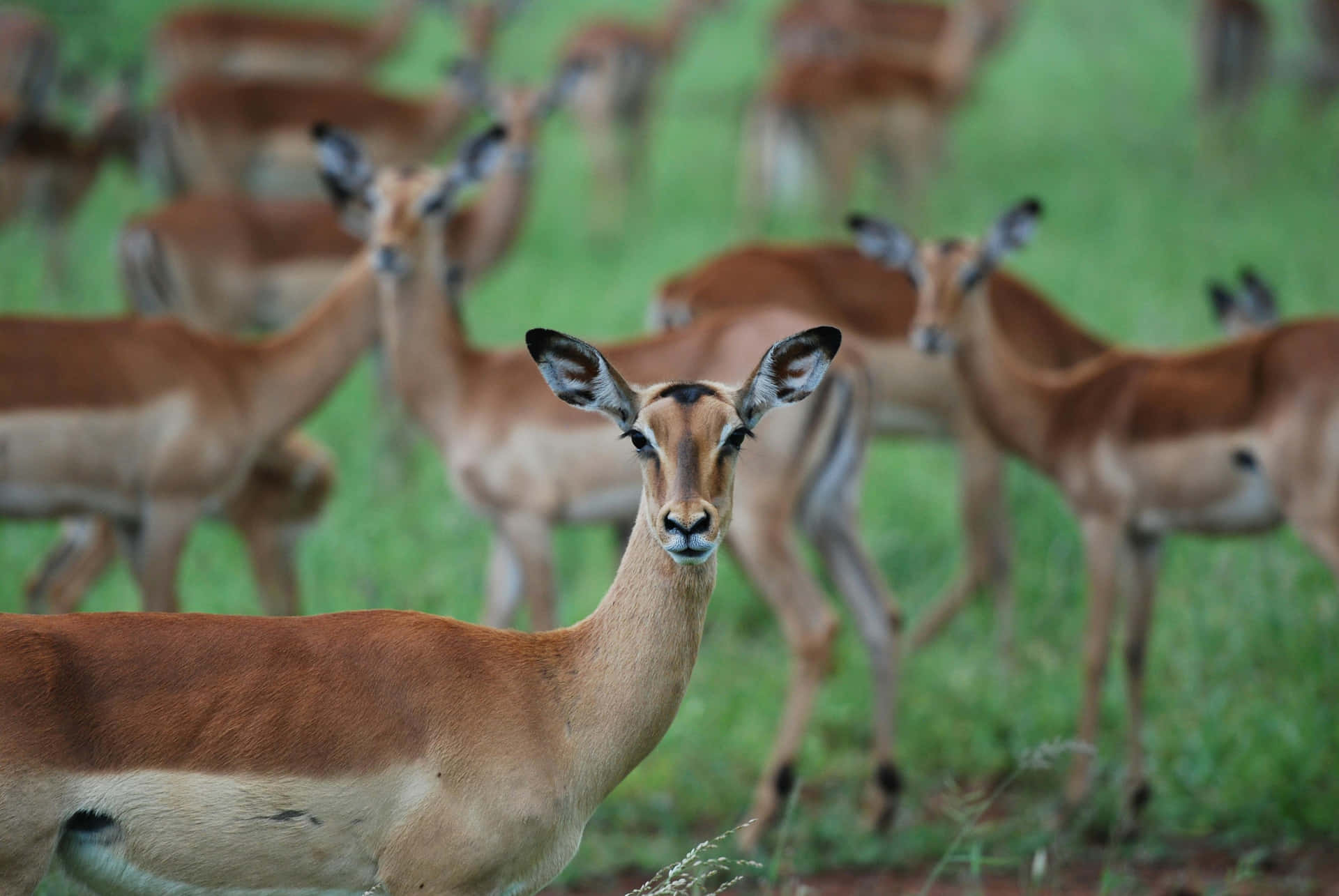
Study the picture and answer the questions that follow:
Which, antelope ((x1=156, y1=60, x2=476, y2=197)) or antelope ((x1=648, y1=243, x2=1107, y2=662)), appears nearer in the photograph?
antelope ((x1=648, y1=243, x2=1107, y2=662))

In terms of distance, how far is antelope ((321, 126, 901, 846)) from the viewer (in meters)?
4.85

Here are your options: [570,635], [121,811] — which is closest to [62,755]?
[121,811]

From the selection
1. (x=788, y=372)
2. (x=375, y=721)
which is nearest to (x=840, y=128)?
(x=788, y=372)

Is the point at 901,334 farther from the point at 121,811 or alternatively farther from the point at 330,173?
the point at 121,811

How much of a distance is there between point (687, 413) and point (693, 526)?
27 cm

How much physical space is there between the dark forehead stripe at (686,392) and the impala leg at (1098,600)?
2497 mm

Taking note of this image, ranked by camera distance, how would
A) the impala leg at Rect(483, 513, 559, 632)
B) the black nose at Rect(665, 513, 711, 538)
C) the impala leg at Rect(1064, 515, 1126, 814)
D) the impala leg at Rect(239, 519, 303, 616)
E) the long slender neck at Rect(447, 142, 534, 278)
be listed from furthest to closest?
the long slender neck at Rect(447, 142, 534, 278), the impala leg at Rect(239, 519, 303, 616), the impala leg at Rect(483, 513, 559, 632), the impala leg at Rect(1064, 515, 1126, 814), the black nose at Rect(665, 513, 711, 538)

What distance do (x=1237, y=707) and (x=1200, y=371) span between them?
1085 mm

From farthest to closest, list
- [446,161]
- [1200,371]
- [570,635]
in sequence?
[446,161] < [1200,371] < [570,635]

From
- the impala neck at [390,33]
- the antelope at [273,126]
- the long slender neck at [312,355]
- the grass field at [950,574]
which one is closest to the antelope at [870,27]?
the grass field at [950,574]

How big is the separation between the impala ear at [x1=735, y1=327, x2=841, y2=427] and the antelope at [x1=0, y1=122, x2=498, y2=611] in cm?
266

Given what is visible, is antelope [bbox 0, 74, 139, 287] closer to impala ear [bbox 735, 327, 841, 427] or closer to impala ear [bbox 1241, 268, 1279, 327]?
impala ear [bbox 1241, 268, 1279, 327]

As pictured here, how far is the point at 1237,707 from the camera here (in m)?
5.16

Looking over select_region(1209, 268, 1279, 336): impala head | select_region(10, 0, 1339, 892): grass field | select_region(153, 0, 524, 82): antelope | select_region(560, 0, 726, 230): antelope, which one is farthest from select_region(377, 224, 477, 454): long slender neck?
select_region(153, 0, 524, 82): antelope
